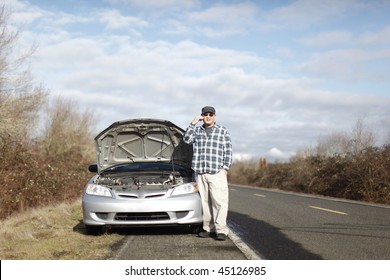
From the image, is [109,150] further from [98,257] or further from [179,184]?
[98,257]

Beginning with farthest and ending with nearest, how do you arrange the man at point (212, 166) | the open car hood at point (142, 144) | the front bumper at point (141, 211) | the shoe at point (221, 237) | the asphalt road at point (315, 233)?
the open car hood at point (142, 144), the man at point (212, 166), the front bumper at point (141, 211), the shoe at point (221, 237), the asphalt road at point (315, 233)

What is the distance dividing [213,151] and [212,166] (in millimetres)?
244

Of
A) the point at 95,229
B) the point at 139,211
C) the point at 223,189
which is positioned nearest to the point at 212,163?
the point at 223,189

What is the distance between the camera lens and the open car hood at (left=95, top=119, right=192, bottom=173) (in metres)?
8.79

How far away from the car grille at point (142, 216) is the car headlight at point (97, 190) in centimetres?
42

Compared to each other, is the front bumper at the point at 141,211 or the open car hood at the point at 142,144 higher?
the open car hood at the point at 142,144

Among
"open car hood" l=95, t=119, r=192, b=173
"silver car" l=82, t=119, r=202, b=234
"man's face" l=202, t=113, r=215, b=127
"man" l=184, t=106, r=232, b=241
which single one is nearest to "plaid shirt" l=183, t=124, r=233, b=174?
"man" l=184, t=106, r=232, b=241

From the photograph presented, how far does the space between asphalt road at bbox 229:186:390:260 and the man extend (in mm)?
598

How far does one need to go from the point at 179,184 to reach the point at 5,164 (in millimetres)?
9584

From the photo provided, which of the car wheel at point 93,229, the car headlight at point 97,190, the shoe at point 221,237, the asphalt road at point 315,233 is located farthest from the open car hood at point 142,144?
the shoe at point 221,237

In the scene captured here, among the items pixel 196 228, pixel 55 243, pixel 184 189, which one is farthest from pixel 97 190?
pixel 196 228

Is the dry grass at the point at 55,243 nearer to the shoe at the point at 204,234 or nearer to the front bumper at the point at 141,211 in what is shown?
the front bumper at the point at 141,211

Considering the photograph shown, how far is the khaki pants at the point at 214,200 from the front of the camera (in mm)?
A: 7117

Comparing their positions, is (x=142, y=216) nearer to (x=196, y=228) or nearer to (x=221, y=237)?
(x=196, y=228)
